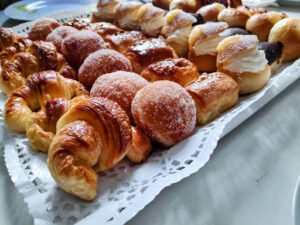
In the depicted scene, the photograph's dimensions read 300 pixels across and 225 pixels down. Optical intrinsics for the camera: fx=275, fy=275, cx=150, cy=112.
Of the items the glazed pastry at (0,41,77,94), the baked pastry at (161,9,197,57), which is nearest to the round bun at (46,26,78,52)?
the glazed pastry at (0,41,77,94)

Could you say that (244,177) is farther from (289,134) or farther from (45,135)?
(45,135)

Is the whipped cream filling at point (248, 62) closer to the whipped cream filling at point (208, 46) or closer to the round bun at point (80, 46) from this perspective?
the whipped cream filling at point (208, 46)

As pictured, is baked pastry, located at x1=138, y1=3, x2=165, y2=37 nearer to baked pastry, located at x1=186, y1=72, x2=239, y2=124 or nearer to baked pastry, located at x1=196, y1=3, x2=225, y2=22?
baked pastry, located at x1=196, y1=3, x2=225, y2=22

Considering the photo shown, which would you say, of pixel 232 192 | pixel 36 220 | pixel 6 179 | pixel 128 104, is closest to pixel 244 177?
pixel 232 192

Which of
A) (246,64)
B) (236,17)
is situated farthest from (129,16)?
(246,64)

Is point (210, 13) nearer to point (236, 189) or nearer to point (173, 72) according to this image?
point (173, 72)

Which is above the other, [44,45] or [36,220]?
[44,45]
